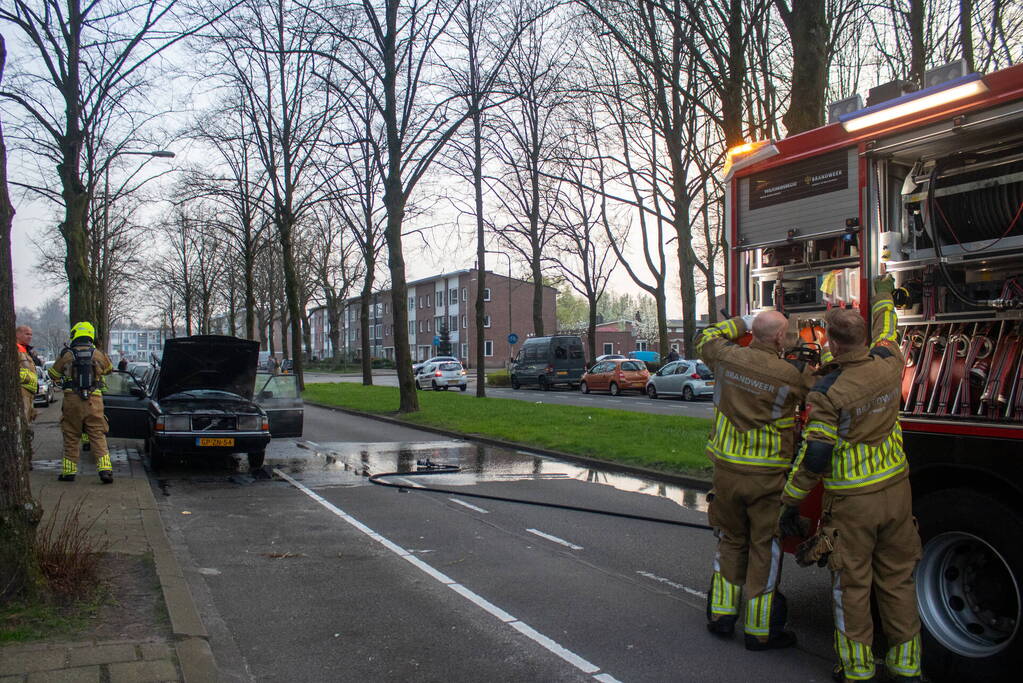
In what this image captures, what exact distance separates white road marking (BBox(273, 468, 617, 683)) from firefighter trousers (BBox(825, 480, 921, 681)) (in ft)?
3.94

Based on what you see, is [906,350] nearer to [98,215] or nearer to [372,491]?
[372,491]

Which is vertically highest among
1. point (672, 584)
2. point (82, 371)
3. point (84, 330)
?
point (84, 330)

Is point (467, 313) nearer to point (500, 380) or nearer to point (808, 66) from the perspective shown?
point (500, 380)

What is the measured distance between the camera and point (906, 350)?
14.9 ft

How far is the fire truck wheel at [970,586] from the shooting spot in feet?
12.1

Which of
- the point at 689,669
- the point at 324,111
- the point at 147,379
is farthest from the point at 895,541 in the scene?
the point at 324,111

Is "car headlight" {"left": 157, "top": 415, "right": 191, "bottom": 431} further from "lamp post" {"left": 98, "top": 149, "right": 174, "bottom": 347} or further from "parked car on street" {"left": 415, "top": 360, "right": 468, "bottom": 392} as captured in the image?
"parked car on street" {"left": 415, "top": 360, "right": 468, "bottom": 392}

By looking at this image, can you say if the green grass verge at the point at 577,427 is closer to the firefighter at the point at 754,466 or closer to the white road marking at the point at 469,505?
the white road marking at the point at 469,505

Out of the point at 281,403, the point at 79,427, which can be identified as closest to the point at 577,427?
the point at 281,403

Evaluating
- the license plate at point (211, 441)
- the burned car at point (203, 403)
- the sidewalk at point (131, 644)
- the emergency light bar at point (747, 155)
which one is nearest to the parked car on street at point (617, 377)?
the burned car at point (203, 403)

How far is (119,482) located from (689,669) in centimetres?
801

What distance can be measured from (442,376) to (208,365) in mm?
25934

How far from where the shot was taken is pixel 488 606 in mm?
5508

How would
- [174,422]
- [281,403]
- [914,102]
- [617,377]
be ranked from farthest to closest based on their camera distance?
[617,377], [281,403], [174,422], [914,102]
